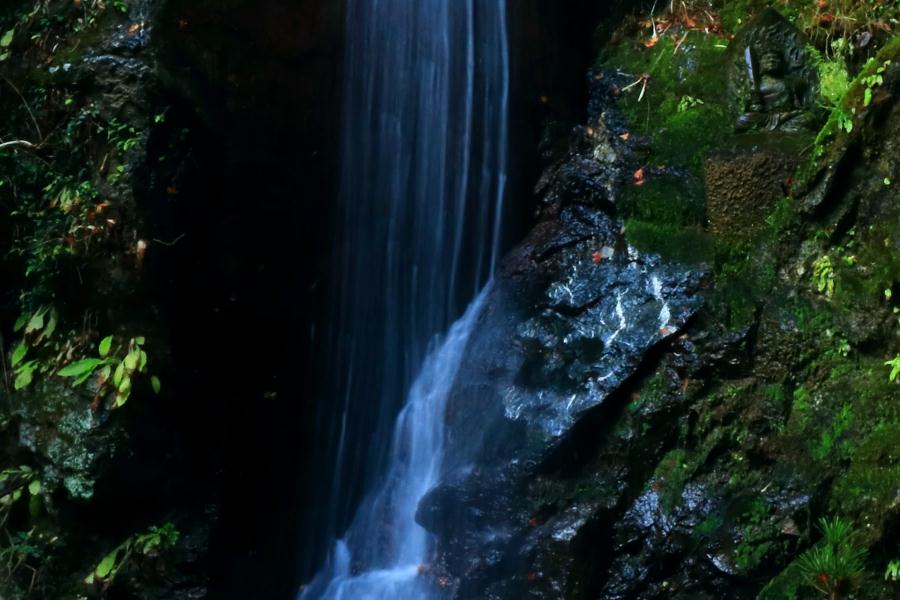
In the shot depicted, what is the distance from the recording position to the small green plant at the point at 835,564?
4.03 m

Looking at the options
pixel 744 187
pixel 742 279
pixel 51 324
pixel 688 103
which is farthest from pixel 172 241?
pixel 688 103

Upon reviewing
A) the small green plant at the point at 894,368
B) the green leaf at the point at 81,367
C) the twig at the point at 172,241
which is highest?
the twig at the point at 172,241

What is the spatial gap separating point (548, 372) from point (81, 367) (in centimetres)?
297

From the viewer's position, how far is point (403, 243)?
646 cm

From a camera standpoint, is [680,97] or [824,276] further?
[680,97]

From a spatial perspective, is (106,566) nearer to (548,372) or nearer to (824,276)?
(548,372)

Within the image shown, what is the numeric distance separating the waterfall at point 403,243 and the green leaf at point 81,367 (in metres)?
1.81

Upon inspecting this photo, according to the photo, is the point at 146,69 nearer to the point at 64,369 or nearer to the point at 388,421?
the point at 64,369

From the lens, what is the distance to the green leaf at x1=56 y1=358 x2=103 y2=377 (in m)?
4.84

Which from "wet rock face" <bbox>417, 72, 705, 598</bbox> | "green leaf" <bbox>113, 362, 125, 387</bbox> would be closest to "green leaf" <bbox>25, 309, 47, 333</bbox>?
"green leaf" <bbox>113, 362, 125, 387</bbox>

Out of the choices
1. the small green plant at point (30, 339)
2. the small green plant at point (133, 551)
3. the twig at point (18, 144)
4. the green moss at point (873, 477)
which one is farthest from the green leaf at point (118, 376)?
the green moss at point (873, 477)

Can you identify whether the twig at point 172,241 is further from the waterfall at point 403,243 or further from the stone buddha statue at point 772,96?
the stone buddha statue at point 772,96

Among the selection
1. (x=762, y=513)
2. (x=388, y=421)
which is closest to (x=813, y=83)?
(x=762, y=513)

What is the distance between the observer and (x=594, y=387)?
508 centimetres
